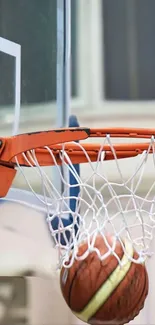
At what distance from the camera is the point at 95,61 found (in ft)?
4.77

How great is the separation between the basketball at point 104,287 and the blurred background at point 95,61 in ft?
1.17

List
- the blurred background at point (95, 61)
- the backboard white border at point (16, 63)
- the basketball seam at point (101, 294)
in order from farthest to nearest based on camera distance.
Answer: the blurred background at point (95, 61)
the backboard white border at point (16, 63)
the basketball seam at point (101, 294)

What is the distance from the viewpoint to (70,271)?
88cm

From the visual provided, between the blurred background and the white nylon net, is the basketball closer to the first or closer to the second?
the white nylon net

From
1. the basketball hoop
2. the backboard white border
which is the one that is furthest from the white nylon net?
the backboard white border

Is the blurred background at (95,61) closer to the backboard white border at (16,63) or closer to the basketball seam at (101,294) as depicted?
the backboard white border at (16,63)

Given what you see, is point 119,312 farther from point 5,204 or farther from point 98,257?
point 5,204

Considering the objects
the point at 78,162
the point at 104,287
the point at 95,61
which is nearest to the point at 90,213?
the point at 78,162

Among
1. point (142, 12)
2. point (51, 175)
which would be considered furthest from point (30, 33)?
point (142, 12)

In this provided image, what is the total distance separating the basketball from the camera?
0.85 m

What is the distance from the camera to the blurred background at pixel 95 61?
120 centimetres

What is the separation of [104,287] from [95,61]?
751mm

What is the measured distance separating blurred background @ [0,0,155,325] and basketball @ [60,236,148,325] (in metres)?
0.36

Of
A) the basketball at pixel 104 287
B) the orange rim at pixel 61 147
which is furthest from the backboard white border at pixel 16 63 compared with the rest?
the basketball at pixel 104 287
